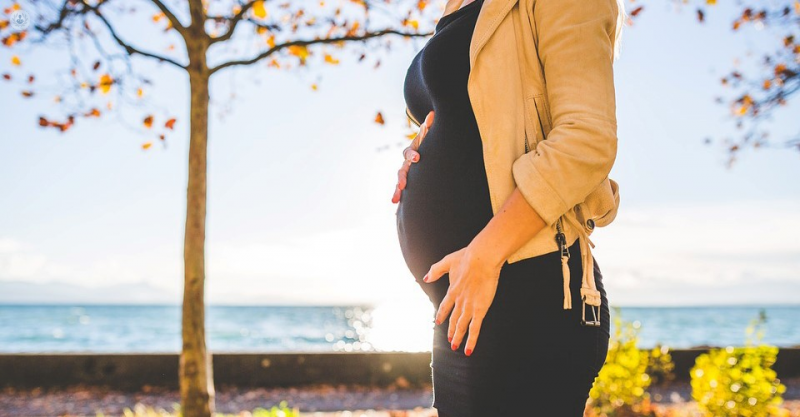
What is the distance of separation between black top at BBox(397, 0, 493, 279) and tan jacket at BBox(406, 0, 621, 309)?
0.06 metres

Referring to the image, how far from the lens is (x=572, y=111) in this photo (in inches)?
42.7

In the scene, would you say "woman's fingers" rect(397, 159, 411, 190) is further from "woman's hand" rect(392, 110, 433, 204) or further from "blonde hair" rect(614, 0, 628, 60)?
"blonde hair" rect(614, 0, 628, 60)

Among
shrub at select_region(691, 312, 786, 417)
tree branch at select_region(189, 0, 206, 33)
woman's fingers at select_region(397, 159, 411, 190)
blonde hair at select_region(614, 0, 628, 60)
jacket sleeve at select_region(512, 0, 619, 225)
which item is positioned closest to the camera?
jacket sleeve at select_region(512, 0, 619, 225)

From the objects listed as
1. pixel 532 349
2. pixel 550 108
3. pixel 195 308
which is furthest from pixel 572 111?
pixel 195 308

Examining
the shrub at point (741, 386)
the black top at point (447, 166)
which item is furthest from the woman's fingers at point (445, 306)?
the shrub at point (741, 386)

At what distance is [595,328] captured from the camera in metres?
1.12

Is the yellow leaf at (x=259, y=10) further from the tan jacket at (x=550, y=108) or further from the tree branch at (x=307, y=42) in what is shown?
the tan jacket at (x=550, y=108)

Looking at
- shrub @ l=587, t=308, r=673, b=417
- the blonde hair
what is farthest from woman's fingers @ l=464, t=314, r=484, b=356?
shrub @ l=587, t=308, r=673, b=417

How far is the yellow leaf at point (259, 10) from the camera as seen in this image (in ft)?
16.8

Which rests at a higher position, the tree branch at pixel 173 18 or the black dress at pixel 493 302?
the tree branch at pixel 173 18

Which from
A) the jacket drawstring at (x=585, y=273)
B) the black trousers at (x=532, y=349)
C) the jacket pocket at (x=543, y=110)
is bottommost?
the black trousers at (x=532, y=349)

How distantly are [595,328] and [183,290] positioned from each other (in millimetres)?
3872

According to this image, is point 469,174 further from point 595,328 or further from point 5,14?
point 5,14

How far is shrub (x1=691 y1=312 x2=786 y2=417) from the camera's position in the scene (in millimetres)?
4527
